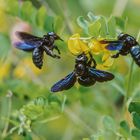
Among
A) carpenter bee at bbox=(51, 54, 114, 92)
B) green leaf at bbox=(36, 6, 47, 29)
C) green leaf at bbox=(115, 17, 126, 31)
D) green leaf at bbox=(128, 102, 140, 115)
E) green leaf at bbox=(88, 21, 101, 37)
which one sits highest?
green leaf at bbox=(36, 6, 47, 29)

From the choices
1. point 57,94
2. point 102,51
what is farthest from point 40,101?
point 102,51

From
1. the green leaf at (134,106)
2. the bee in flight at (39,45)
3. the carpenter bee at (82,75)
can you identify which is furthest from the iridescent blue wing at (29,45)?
the green leaf at (134,106)

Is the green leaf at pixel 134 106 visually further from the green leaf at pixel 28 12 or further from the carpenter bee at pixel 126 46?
the green leaf at pixel 28 12

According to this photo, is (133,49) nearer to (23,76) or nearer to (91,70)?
(91,70)

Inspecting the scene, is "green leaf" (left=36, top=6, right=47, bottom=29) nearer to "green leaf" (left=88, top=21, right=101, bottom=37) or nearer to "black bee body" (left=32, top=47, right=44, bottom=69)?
"black bee body" (left=32, top=47, right=44, bottom=69)

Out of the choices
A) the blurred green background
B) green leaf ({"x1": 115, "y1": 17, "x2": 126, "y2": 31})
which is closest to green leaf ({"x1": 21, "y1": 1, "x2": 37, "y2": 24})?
the blurred green background
